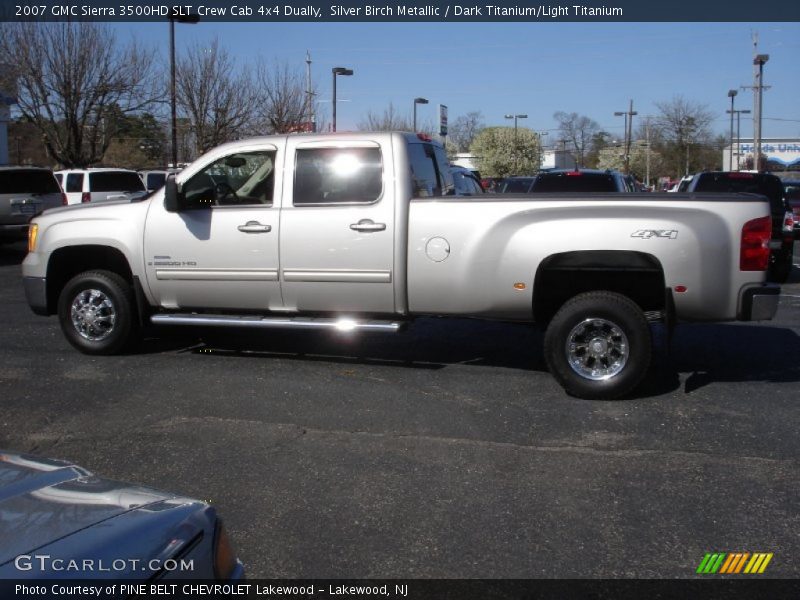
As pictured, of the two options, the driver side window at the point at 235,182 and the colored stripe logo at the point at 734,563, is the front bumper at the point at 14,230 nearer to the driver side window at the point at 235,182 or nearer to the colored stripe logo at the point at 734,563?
the driver side window at the point at 235,182

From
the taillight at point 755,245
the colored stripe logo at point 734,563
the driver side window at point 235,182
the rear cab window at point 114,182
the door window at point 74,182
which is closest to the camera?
the colored stripe logo at point 734,563

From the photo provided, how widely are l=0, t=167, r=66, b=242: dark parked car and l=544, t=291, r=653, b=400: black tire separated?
13.5 m

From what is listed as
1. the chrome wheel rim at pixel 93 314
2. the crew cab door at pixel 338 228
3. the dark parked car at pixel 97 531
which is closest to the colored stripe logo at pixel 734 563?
the dark parked car at pixel 97 531

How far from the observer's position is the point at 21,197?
55.2 ft

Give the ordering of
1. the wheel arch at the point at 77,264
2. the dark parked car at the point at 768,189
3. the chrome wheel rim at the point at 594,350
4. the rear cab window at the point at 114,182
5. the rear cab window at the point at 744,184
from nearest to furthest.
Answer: the chrome wheel rim at the point at 594,350, the wheel arch at the point at 77,264, the dark parked car at the point at 768,189, the rear cab window at the point at 744,184, the rear cab window at the point at 114,182

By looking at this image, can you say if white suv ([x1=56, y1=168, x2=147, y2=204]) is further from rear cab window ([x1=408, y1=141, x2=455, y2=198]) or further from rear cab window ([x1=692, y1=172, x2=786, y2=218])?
rear cab window ([x1=408, y1=141, x2=455, y2=198])

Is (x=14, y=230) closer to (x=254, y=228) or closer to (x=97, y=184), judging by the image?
(x=97, y=184)

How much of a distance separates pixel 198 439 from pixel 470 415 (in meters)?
1.94

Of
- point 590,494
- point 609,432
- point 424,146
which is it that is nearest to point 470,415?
point 609,432

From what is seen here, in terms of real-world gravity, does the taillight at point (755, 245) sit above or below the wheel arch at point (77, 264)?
above

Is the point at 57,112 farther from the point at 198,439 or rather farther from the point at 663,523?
the point at 663,523

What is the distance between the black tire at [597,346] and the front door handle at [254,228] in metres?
2.53

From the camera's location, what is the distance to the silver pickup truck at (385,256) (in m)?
6.30

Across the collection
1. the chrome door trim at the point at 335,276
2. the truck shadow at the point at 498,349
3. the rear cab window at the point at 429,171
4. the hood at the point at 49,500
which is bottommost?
the truck shadow at the point at 498,349
